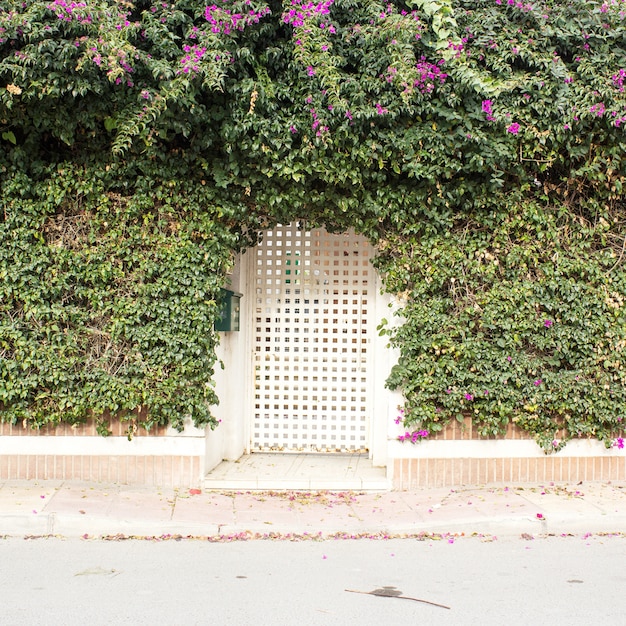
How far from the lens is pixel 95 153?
24.6ft

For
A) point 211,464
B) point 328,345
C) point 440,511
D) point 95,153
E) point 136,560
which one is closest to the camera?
point 136,560

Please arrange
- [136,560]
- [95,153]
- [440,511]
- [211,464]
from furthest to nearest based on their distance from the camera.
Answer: [211,464] → [95,153] → [440,511] → [136,560]

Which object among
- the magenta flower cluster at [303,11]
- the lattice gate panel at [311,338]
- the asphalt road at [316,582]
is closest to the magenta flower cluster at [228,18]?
the magenta flower cluster at [303,11]

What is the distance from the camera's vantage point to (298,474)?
8242 millimetres

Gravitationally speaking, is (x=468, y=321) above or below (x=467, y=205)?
below

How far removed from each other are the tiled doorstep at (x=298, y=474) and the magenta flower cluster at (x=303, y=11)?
16.1 feet

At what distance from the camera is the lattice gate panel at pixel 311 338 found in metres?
9.11

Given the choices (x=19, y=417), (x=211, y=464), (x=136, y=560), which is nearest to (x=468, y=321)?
(x=211, y=464)

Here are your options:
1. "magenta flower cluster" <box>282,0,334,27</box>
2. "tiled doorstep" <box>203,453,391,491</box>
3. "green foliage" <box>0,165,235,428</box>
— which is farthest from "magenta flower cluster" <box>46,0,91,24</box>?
"tiled doorstep" <box>203,453,391,491</box>

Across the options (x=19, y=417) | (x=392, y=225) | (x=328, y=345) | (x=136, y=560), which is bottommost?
(x=136, y=560)

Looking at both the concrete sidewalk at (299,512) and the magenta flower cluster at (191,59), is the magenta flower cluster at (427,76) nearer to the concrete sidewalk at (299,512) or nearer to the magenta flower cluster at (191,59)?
the magenta flower cluster at (191,59)

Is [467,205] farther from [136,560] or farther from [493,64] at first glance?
[136,560]

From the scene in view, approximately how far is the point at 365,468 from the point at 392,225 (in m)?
2.98

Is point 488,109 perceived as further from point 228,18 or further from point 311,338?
point 311,338
